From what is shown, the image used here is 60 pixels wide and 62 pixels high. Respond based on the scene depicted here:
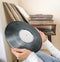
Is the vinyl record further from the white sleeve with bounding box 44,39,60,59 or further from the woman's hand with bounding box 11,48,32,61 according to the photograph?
the white sleeve with bounding box 44,39,60,59

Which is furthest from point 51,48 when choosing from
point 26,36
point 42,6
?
point 42,6

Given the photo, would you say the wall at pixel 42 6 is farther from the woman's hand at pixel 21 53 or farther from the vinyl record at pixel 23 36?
the woman's hand at pixel 21 53

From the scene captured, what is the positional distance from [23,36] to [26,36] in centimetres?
3

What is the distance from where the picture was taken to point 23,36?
0.89 metres

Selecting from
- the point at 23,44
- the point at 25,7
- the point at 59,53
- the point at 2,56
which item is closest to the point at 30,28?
the point at 23,44

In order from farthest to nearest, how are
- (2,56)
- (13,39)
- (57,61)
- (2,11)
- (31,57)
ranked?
(2,56) → (2,11) → (57,61) → (13,39) → (31,57)

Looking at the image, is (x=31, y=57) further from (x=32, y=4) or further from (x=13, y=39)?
(x=32, y=4)

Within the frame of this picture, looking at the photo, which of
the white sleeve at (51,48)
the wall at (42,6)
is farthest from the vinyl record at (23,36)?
the wall at (42,6)

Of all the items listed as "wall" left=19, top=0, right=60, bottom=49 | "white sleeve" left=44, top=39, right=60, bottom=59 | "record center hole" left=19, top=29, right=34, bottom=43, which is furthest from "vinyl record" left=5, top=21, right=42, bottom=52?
"wall" left=19, top=0, right=60, bottom=49

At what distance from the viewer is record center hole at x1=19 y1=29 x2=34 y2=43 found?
86cm

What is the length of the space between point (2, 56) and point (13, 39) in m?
0.55

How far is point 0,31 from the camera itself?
4.09ft

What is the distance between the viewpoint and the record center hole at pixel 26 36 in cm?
86

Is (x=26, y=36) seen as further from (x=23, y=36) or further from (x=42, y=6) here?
(x=42, y=6)
